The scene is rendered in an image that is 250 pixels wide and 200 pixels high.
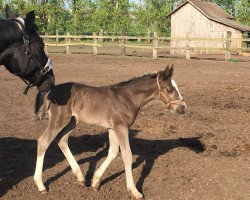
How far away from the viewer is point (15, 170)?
6559 millimetres

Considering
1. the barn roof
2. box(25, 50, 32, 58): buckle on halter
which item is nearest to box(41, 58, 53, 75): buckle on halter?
box(25, 50, 32, 58): buckle on halter

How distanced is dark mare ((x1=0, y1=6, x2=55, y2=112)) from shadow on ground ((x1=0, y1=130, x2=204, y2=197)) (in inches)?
72.7

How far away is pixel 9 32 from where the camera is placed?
4512mm

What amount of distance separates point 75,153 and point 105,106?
185 centimetres

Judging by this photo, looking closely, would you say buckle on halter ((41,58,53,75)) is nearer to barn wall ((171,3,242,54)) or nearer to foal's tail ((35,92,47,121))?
foal's tail ((35,92,47,121))

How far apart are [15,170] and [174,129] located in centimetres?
372

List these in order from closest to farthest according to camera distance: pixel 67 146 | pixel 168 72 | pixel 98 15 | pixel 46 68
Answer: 1. pixel 46 68
2. pixel 168 72
3. pixel 67 146
4. pixel 98 15

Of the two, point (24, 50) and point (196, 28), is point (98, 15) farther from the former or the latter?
point (24, 50)

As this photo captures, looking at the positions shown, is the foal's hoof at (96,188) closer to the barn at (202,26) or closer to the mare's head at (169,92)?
the mare's head at (169,92)

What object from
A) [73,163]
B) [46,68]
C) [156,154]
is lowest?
[156,154]

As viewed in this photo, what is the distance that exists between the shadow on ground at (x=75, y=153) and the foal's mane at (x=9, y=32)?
2.24 metres

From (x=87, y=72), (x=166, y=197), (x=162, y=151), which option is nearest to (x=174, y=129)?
(x=162, y=151)

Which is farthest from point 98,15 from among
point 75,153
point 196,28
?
point 75,153

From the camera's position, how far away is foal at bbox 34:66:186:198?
18.9 feet
